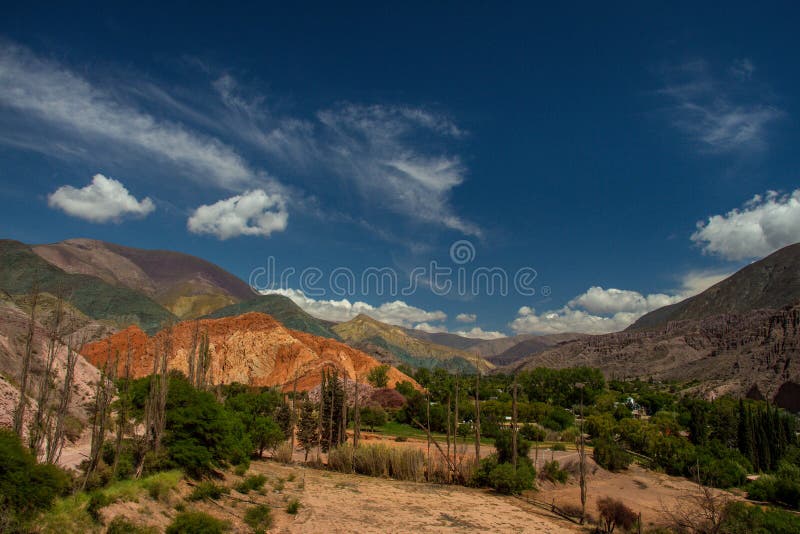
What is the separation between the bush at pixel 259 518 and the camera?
1586 cm

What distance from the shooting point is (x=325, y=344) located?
98.6 metres

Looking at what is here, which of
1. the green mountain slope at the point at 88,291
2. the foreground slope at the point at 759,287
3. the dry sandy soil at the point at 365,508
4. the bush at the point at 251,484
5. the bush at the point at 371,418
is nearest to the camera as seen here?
the dry sandy soil at the point at 365,508

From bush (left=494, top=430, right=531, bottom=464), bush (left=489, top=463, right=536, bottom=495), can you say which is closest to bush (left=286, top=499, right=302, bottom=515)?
bush (left=489, top=463, right=536, bottom=495)

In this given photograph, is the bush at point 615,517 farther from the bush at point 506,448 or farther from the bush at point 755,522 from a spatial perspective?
the bush at point 506,448

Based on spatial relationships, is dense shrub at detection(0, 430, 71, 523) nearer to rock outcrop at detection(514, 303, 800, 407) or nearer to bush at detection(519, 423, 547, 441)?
bush at detection(519, 423, 547, 441)

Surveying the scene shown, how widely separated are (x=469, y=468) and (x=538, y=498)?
3.79 meters

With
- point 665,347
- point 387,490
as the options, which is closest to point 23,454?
point 387,490

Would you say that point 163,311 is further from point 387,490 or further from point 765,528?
point 765,528

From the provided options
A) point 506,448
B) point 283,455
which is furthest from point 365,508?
point 283,455

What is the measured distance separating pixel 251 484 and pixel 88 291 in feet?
637

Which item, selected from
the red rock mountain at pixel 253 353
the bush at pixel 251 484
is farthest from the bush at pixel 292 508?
the red rock mountain at pixel 253 353

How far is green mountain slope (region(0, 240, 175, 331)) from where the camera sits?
16062 cm

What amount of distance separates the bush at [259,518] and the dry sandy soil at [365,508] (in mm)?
209

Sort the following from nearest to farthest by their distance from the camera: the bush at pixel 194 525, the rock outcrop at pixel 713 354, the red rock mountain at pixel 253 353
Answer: the bush at pixel 194 525, the red rock mountain at pixel 253 353, the rock outcrop at pixel 713 354
